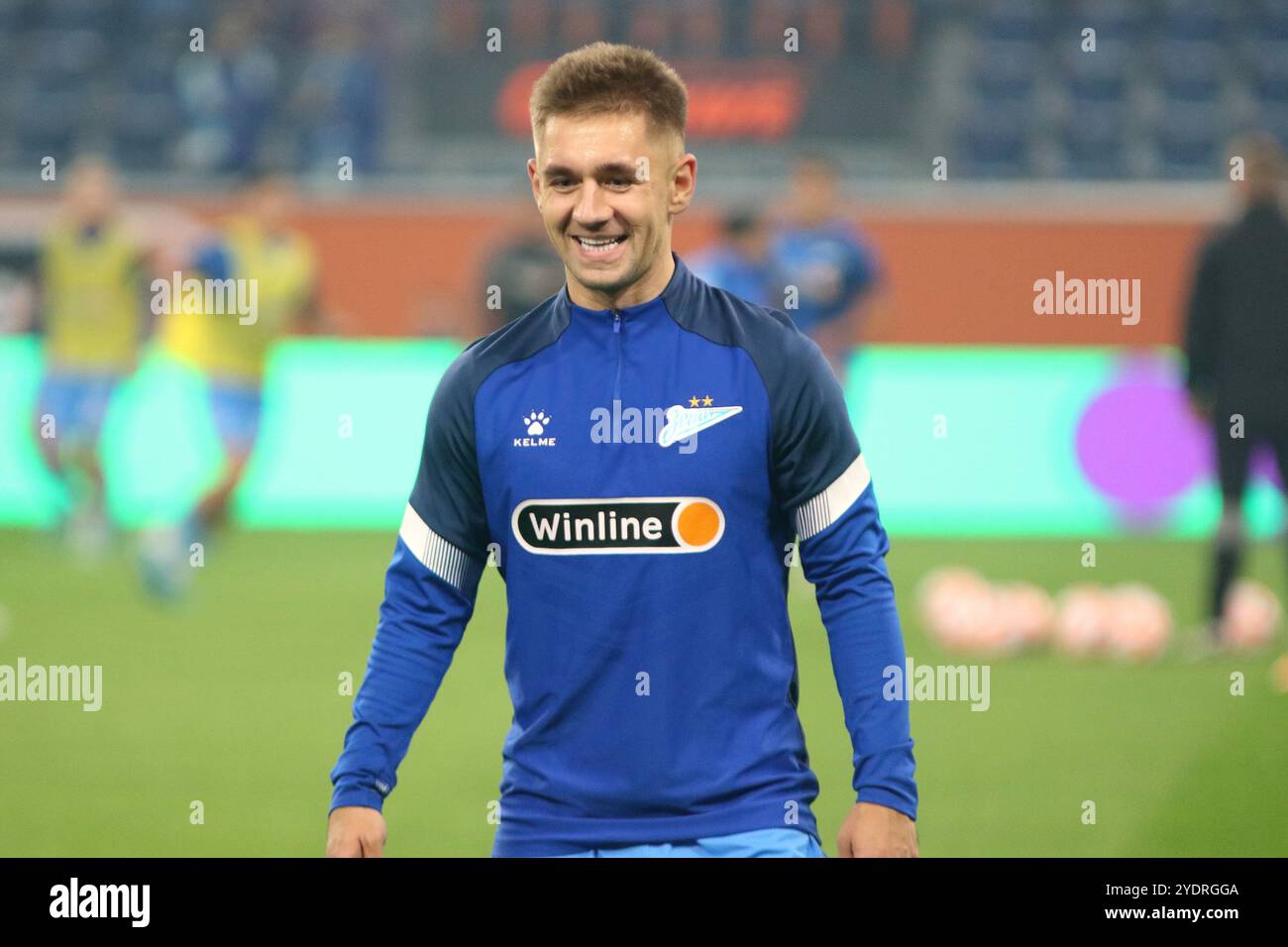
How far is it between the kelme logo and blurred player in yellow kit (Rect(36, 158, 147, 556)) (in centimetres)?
876

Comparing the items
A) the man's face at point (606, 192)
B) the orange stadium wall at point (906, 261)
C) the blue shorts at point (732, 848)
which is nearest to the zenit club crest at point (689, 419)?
the man's face at point (606, 192)

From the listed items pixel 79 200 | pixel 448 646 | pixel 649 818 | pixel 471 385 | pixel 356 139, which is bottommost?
pixel 649 818

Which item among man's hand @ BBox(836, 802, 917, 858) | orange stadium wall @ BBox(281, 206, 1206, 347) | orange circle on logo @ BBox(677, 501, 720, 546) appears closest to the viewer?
man's hand @ BBox(836, 802, 917, 858)

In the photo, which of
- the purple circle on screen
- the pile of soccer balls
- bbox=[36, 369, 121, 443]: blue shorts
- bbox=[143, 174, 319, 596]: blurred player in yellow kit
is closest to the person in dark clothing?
the pile of soccer balls

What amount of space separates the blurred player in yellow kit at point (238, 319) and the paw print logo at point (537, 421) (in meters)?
7.39

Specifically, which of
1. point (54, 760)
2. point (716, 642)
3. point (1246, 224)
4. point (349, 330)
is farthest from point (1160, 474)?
point (716, 642)

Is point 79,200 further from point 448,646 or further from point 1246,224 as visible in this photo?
point 448,646

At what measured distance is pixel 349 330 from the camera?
14.0 meters

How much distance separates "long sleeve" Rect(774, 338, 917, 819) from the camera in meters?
2.61

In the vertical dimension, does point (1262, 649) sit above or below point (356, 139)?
below

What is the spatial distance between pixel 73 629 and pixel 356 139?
8.40 metres

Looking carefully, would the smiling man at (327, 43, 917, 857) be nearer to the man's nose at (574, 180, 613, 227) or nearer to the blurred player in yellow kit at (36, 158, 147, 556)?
the man's nose at (574, 180, 613, 227)

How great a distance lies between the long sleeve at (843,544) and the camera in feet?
8.55

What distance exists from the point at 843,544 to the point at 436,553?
0.63 m
